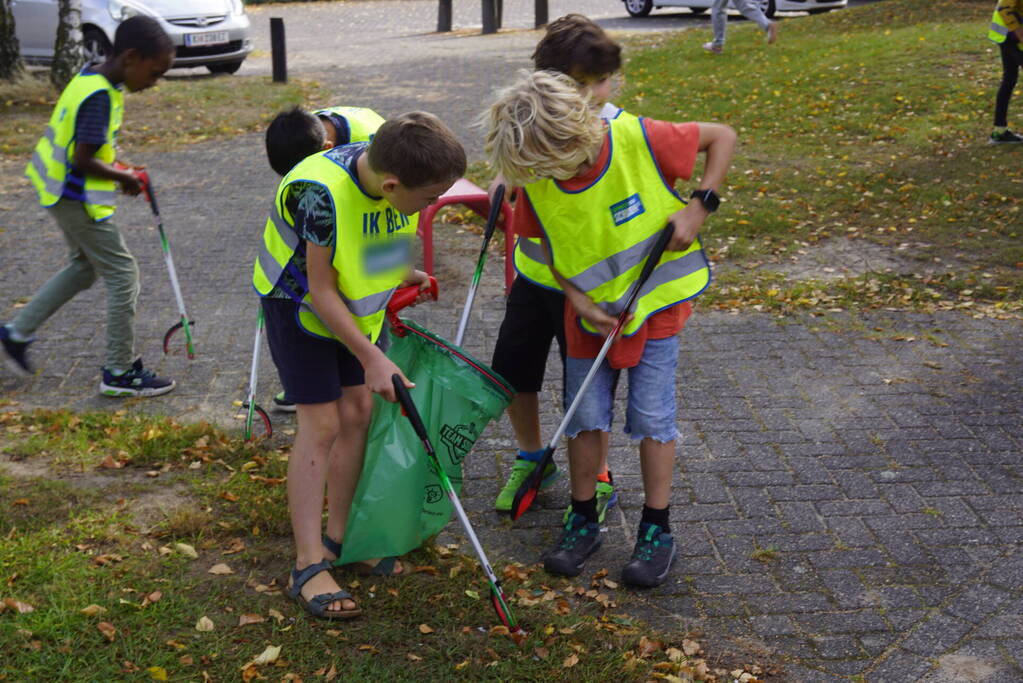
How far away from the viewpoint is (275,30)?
14352 mm

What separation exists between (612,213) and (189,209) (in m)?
6.61

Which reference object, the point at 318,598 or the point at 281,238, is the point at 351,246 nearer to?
the point at 281,238

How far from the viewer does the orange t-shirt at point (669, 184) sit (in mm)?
3400

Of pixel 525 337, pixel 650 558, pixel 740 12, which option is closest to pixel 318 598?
pixel 650 558

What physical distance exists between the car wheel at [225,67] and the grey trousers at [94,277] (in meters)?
11.4

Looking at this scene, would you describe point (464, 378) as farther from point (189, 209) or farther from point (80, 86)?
point (189, 209)

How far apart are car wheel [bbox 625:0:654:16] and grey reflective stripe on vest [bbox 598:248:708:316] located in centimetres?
1840

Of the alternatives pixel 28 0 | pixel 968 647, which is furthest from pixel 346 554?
pixel 28 0

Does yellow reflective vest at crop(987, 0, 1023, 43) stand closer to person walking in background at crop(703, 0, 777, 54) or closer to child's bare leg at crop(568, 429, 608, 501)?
person walking in background at crop(703, 0, 777, 54)

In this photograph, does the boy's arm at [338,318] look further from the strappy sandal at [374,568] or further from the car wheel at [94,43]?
the car wheel at [94,43]

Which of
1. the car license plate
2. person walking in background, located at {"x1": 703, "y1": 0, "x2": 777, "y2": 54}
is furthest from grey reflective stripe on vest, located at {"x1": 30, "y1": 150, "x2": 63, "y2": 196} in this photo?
person walking in background, located at {"x1": 703, "y1": 0, "x2": 777, "y2": 54}

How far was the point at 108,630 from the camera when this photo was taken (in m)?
3.41

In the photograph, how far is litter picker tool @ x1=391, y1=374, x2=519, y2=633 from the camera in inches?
127

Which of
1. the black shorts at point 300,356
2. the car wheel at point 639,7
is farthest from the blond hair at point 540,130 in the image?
the car wheel at point 639,7
